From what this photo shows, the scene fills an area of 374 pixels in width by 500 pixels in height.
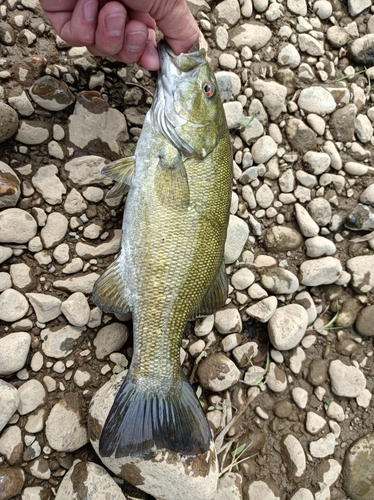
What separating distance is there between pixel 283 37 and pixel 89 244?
230 centimetres

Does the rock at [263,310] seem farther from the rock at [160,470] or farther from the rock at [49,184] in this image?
the rock at [49,184]

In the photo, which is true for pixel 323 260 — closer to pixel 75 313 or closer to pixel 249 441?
pixel 249 441

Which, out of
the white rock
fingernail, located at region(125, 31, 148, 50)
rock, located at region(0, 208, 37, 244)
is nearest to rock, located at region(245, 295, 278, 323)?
the white rock

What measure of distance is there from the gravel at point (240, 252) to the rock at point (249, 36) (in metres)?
0.01

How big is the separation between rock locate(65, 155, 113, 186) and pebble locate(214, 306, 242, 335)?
136cm

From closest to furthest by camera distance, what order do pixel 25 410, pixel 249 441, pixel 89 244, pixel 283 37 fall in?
pixel 25 410, pixel 89 244, pixel 249 441, pixel 283 37

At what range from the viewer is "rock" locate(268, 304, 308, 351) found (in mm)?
3133

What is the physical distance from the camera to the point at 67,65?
2842mm

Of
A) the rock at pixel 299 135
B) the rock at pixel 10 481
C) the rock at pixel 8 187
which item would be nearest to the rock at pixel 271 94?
the rock at pixel 299 135

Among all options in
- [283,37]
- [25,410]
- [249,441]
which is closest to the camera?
[25,410]

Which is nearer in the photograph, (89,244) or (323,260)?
(89,244)

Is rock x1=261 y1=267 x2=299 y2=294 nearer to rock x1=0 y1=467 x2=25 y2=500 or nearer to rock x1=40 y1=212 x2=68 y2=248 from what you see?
rock x1=40 y1=212 x2=68 y2=248

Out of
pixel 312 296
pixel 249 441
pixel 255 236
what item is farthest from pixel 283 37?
pixel 249 441

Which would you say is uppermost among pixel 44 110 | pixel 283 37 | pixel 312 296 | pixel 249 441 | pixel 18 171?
pixel 283 37
